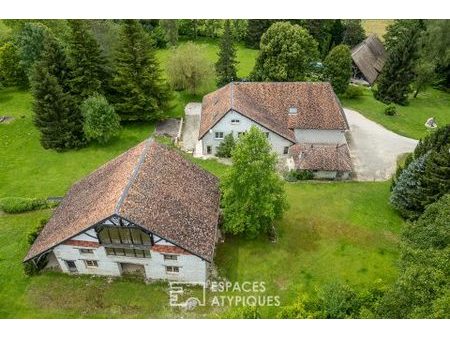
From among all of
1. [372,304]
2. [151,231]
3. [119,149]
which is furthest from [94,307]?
[119,149]

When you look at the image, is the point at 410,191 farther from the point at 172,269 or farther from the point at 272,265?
the point at 172,269

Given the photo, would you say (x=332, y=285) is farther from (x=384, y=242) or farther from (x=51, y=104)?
(x=51, y=104)

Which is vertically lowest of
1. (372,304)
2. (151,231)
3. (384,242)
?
(384,242)

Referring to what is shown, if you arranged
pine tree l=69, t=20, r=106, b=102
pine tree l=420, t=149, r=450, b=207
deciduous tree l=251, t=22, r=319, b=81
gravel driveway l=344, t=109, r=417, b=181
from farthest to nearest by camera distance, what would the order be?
deciduous tree l=251, t=22, r=319, b=81
pine tree l=69, t=20, r=106, b=102
gravel driveway l=344, t=109, r=417, b=181
pine tree l=420, t=149, r=450, b=207

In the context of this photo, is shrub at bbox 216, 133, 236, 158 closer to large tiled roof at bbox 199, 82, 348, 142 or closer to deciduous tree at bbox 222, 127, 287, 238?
large tiled roof at bbox 199, 82, 348, 142

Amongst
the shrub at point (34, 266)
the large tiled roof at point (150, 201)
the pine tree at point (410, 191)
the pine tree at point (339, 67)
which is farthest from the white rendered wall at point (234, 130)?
the shrub at point (34, 266)

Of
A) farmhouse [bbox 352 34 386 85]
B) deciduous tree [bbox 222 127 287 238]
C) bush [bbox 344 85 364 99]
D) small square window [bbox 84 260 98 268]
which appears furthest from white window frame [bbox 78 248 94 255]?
farmhouse [bbox 352 34 386 85]
